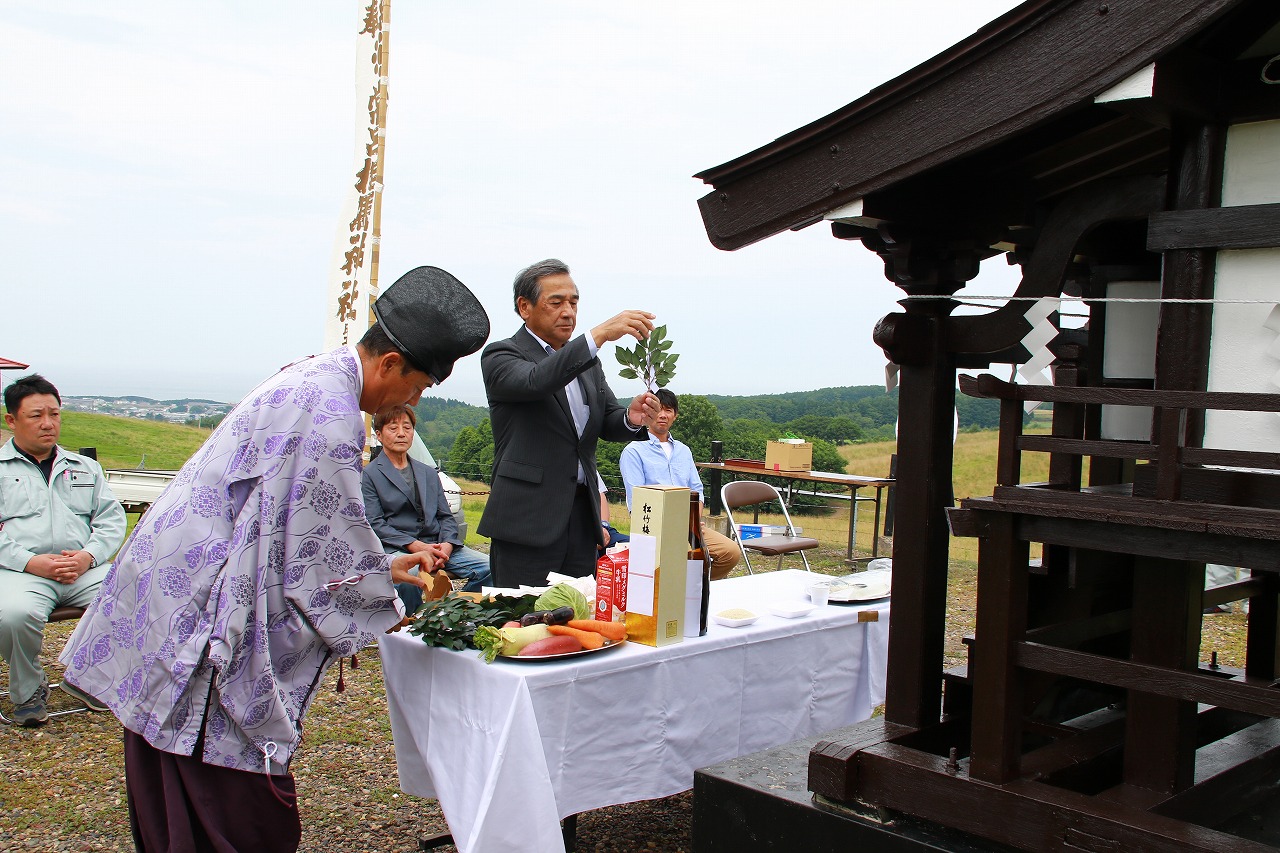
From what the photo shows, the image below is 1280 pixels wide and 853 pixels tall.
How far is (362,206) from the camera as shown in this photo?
7.46 metres

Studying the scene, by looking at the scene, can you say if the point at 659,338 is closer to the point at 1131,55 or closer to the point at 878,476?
the point at 1131,55

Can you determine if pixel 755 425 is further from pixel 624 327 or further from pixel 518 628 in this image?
pixel 518 628

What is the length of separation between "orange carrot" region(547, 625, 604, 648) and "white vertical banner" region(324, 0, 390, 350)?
16.5 feet

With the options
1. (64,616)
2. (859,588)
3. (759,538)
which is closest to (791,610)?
(859,588)

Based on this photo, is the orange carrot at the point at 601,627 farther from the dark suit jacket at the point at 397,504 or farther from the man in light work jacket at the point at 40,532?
the man in light work jacket at the point at 40,532

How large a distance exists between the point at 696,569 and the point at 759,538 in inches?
210

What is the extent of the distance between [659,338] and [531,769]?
1721 mm

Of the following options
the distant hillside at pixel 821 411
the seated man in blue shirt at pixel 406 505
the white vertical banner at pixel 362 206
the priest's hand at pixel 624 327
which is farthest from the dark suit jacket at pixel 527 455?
the distant hillside at pixel 821 411

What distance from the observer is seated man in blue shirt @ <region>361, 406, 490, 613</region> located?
19.8 feet

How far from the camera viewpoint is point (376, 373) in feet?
8.70

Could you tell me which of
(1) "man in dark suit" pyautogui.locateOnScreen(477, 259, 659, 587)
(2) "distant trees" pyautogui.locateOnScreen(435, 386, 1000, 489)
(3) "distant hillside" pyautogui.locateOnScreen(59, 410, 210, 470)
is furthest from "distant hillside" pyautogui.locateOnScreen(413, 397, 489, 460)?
(1) "man in dark suit" pyautogui.locateOnScreen(477, 259, 659, 587)

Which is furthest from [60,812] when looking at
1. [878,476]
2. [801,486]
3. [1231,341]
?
[801,486]

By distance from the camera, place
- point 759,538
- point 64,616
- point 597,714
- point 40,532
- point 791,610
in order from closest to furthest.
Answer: point 597,714 < point 791,610 < point 64,616 < point 40,532 < point 759,538

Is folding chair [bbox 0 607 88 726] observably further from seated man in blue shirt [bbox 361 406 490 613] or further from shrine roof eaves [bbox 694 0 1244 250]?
shrine roof eaves [bbox 694 0 1244 250]
